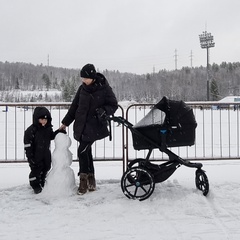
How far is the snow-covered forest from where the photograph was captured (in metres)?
116

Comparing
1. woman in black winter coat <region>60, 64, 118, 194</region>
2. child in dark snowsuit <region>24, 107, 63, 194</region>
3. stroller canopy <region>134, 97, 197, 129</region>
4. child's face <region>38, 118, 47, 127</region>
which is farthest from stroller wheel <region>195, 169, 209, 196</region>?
child's face <region>38, 118, 47, 127</region>

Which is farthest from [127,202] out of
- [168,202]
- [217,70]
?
[217,70]

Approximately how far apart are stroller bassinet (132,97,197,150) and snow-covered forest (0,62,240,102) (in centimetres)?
9523

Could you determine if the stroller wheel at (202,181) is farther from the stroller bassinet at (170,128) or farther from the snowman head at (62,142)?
the snowman head at (62,142)

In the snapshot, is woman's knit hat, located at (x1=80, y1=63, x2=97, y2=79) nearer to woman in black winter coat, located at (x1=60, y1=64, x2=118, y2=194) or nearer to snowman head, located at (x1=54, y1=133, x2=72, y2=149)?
woman in black winter coat, located at (x1=60, y1=64, x2=118, y2=194)

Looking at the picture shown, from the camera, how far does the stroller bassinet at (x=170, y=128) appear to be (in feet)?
14.1

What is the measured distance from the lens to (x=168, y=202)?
4211 mm

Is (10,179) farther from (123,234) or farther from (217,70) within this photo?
(217,70)

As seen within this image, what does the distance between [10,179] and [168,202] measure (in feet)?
9.81

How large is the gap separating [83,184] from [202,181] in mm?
1691

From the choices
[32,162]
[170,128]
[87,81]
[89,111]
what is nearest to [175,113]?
[170,128]

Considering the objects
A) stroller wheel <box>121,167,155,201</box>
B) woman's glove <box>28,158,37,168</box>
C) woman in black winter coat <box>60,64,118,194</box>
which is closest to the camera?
stroller wheel <box>121,167,155,201</box>

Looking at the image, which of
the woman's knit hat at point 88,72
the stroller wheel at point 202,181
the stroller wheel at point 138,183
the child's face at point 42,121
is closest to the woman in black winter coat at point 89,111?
the woman's knit hat at point 88,72

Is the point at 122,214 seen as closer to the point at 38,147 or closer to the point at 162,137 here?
the point at 162,137
